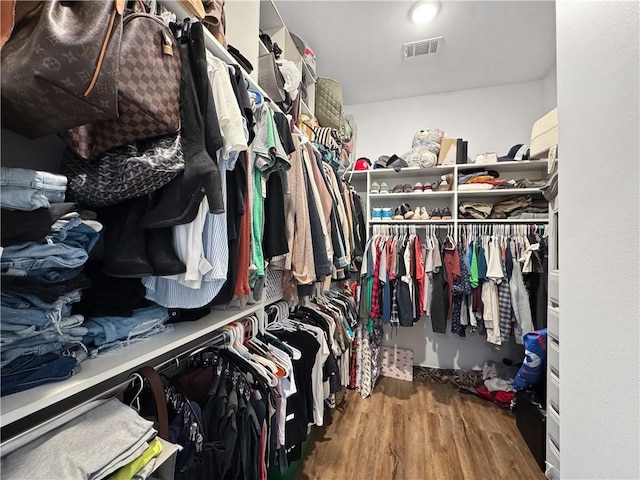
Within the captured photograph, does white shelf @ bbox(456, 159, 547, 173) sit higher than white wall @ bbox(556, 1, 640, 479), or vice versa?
white shelf @ bbox(456, 159, 547, 173)

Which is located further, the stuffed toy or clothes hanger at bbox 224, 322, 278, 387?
the stuffed toy

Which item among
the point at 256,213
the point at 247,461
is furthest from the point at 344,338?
the point at 256,213

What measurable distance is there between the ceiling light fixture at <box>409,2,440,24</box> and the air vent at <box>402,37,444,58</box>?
0.69 ft

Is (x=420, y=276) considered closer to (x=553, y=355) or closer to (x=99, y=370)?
(x=553, y=355)

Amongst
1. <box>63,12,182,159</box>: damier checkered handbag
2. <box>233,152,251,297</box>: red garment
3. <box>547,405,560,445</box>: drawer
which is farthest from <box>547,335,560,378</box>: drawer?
<box>63,12,182,159</box>: damier checkered handbag

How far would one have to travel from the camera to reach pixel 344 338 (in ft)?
6.22

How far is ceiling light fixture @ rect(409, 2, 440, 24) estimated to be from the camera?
1.70 m

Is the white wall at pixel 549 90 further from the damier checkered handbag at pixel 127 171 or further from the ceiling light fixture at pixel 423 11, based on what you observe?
the damier checkered handbag at pixel 127 171

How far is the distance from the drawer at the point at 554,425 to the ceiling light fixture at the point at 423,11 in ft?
8.04

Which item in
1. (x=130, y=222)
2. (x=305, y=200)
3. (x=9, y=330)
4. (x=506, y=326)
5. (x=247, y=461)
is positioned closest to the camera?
(x=9, y=330)

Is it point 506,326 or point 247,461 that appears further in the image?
point 506,326

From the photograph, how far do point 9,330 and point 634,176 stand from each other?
1179 mm

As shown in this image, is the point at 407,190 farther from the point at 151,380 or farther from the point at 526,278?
the point at 151,380

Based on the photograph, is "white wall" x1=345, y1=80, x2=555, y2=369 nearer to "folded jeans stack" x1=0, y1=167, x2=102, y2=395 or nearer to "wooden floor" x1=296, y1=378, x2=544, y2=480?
"wooden floor" x1=296, y1=378, x2=544, y2=480
